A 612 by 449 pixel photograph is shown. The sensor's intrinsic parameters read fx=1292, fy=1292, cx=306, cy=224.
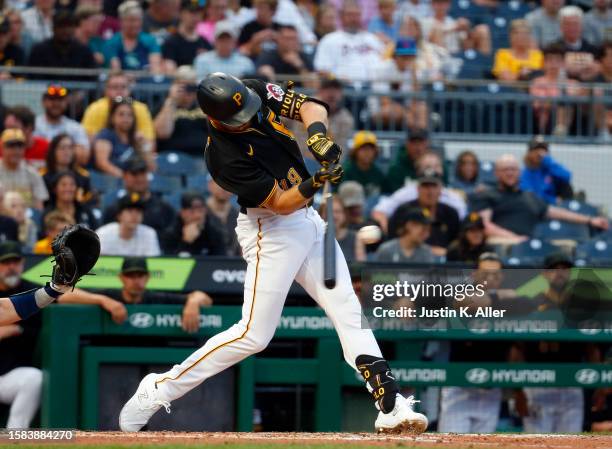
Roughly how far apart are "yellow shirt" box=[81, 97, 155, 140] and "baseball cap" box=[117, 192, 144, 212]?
1401 millimetres

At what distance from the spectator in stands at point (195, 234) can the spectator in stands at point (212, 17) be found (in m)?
3.33

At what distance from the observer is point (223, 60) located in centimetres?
1198

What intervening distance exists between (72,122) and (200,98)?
5.13m

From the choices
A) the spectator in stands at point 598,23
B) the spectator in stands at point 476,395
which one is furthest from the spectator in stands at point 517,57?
the spectator in stands at point 476,395

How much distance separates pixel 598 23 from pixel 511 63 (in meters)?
1.50

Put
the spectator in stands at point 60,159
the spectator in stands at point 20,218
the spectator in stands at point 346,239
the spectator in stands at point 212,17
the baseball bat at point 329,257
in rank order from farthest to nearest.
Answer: the spectator in stands at point 212,17
the spectator in stands at point 60,159
the spectator in stands at point 346,239
the spectator in stands at point 20,218
the baseball bat at point 329,257

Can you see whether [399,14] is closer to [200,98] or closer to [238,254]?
[238,254]

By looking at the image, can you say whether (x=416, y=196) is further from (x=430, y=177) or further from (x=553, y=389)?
(x=553, y=389)

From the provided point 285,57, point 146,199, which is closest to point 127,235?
point 146,199

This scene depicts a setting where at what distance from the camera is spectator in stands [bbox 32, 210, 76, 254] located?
9070 millimetres

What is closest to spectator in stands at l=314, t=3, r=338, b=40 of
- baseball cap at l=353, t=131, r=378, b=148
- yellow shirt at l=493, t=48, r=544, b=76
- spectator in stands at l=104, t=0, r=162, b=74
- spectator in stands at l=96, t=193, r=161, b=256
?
yellow shirt at l=493, t=48, r=544, b=76

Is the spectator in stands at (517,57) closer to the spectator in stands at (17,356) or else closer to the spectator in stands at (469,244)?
the spectator in stands at (469,244)

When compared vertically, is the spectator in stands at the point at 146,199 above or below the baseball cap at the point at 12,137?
below

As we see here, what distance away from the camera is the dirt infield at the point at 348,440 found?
5.91 m
